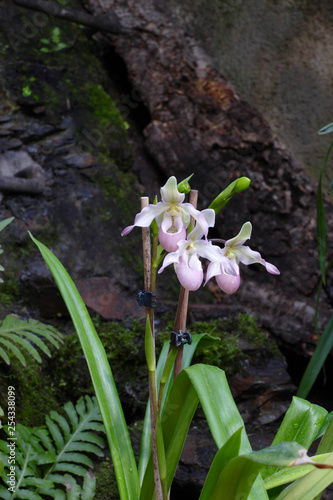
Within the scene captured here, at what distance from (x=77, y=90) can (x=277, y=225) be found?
4.24 ft

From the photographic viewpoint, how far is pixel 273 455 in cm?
70

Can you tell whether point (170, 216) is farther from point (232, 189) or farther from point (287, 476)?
point (287, 476)

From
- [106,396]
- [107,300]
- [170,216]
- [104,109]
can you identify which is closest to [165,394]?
[106,396]

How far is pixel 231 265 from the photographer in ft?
2.82

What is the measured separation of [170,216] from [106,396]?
48cm

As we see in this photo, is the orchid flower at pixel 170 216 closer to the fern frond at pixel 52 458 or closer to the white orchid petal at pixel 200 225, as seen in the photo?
the white orchid petal at pixel 200 225

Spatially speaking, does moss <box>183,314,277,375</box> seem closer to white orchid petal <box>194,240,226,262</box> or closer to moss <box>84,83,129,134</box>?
white orchid petal <box>194,240,226,262</box>

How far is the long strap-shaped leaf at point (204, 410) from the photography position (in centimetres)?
87

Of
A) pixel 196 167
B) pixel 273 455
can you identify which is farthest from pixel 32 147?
pixel 273 455

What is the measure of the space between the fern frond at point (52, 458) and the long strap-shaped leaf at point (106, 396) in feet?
0.75

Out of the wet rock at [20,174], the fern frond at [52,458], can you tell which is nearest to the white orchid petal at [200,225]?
the fern frond at [52,458]

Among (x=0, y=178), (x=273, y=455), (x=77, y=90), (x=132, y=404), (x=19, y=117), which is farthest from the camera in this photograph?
(x=77, y=90)

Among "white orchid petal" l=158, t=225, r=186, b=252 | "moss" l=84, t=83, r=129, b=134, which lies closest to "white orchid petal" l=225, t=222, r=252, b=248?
"white orchid petal" l=158, t=225, r=186, b=252

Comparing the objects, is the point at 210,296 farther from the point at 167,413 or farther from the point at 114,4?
Answer: the point at 114,4
